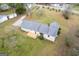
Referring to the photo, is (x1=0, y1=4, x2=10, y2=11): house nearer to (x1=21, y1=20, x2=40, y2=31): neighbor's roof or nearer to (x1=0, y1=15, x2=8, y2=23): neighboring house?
(x1=0, y1=15, x2=8, y2=23): neighboring house

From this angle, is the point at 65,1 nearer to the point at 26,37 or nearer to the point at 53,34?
the point at 53,34

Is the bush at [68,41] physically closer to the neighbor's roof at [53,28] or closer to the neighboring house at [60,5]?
the neighbor's roof at [53,28]

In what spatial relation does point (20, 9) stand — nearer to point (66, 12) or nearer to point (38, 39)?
point (38, 39)

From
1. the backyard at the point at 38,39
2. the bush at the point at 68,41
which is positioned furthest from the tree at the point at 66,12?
the bush at the point at 68,41

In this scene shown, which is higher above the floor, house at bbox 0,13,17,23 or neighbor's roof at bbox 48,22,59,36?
house at bbox 0,13,17,23

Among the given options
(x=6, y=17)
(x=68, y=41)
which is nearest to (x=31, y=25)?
(x=6, y=17)

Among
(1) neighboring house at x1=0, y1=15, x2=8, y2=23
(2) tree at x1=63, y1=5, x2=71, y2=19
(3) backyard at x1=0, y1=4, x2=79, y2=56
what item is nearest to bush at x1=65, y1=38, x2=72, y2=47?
(3) backyard at x1=0, y1=4, x2=79, y2=56

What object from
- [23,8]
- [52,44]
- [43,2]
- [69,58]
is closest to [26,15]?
[23,8]
